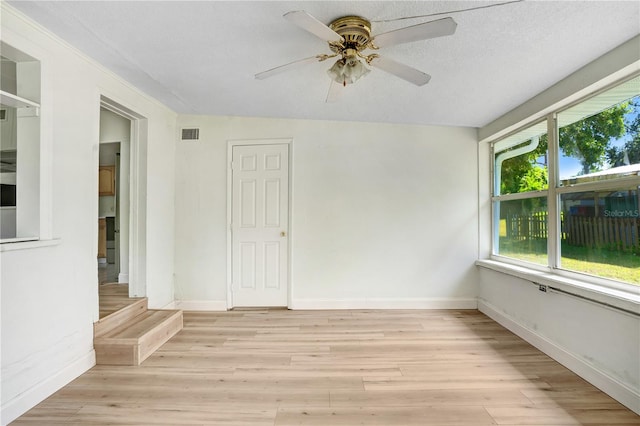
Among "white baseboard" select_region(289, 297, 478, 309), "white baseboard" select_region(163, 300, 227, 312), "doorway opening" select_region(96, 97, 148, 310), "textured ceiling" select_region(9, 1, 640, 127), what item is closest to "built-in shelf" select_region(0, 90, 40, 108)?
"textured ceiling" select_region(9, 1, 640, 127)

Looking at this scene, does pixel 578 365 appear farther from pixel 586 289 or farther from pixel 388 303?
pixel 388 303

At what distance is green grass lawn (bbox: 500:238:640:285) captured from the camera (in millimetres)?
2148

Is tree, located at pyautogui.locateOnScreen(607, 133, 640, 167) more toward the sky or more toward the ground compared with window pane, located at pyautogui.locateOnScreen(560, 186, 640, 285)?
more toward the sky

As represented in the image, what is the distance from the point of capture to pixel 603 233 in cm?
235

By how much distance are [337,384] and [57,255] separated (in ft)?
7.13

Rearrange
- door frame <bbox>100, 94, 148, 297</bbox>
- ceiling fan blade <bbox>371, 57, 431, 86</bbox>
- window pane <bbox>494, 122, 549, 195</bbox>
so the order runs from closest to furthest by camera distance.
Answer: ceiling fan blade <bbox>371, 57, 431, 86</bbox> < window pane <bbox>494, 122, 549, 195</bbox> < door frame <bbox>100, 94, 148, 297</bbox>

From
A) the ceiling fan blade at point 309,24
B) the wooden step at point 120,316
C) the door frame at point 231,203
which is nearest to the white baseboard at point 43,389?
the wooden step at point 120,316

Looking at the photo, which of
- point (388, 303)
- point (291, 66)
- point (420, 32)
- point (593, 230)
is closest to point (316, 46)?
point (291, 66)

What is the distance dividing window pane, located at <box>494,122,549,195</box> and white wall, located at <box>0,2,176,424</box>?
13.3 feet

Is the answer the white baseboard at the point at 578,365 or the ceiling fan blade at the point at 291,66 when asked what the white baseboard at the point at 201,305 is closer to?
the ceiling fan blade at the point at 291,66

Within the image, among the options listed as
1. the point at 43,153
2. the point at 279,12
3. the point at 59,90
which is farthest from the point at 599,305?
the point at 59,90

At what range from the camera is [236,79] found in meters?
2.70

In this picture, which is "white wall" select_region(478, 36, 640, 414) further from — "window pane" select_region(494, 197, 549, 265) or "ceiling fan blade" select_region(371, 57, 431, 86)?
"ceiling fan blade" select_region(371, 57, 431, 86)

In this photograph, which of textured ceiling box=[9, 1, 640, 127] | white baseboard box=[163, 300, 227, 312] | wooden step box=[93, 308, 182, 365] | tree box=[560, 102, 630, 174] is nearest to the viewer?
textured ceiling box=[9, 1, 640, 127]
